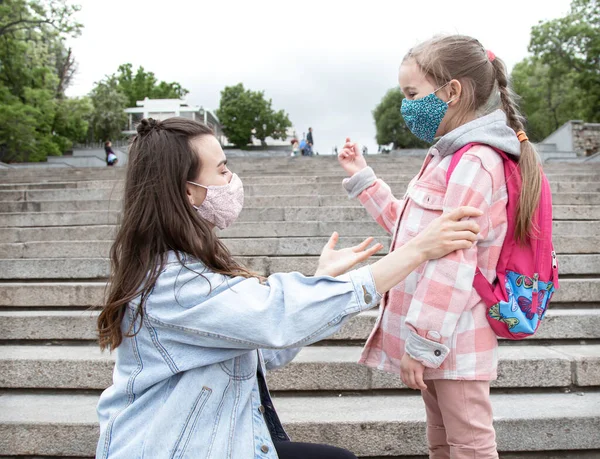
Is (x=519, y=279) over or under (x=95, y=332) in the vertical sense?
over

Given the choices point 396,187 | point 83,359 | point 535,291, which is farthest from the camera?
point 396,187

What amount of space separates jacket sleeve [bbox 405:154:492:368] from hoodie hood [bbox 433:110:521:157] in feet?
0.40

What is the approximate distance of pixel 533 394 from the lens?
304 centimetres

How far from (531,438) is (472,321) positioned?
1.36 m

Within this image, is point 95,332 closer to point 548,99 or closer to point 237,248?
point 237,248

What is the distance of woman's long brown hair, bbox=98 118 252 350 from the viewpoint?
1415mm

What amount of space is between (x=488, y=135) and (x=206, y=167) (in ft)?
3.09

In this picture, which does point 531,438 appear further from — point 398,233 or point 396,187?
point 396,187

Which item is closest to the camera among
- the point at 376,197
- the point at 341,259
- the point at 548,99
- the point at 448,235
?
the point at 448,235

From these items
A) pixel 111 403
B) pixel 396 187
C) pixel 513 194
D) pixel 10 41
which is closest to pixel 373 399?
pixel 513 194

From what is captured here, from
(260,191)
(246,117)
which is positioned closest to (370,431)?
(260,191)

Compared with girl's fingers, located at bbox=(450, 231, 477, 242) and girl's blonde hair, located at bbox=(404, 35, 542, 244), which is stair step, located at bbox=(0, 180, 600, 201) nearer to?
girl's blonde hair, located at bbox=(404, 35, 542, 244)

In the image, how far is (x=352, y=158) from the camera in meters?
2.34

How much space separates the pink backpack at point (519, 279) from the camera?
67.1 inches
